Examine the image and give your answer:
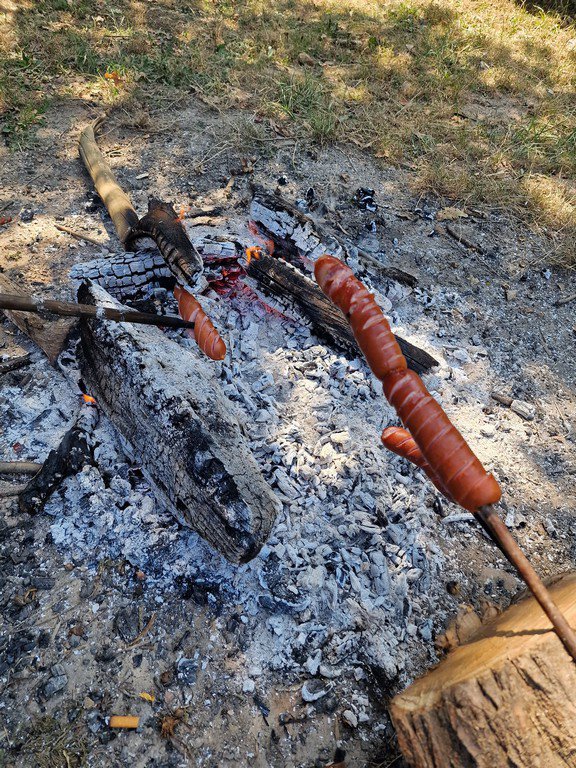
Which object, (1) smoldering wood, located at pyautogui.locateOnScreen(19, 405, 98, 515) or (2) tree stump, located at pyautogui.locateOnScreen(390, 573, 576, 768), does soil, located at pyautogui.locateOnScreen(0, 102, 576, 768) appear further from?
(2) tree stump, located at pyautogui.locateOnScreen(390, 573, 576, 768)

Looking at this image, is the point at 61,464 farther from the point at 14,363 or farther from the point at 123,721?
the point at 123,721

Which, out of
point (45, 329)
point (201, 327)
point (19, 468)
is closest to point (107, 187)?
point (45, 329)

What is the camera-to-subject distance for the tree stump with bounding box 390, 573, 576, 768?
188 centimetres

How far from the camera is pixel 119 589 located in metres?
2.86

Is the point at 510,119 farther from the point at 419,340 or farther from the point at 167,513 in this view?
the point at 167,513

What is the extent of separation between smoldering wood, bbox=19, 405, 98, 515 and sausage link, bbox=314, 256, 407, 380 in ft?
6.47

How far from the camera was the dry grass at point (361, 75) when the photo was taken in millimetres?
6164

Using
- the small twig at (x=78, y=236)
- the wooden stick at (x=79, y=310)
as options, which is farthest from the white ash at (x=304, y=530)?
the small twig at (x=78, y=236)

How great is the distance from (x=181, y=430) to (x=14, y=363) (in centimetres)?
172

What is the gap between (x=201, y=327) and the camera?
3.55 meters

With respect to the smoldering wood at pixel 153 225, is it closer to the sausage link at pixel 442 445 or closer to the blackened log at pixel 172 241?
the blackened log at pixel 172 241

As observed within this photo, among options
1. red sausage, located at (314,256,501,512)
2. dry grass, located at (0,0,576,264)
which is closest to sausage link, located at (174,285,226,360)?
red sausage, located at (314,256,501,512)

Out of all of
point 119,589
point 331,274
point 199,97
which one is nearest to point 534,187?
point 199,97

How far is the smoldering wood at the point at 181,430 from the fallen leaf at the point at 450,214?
Result: 3.58 metres
